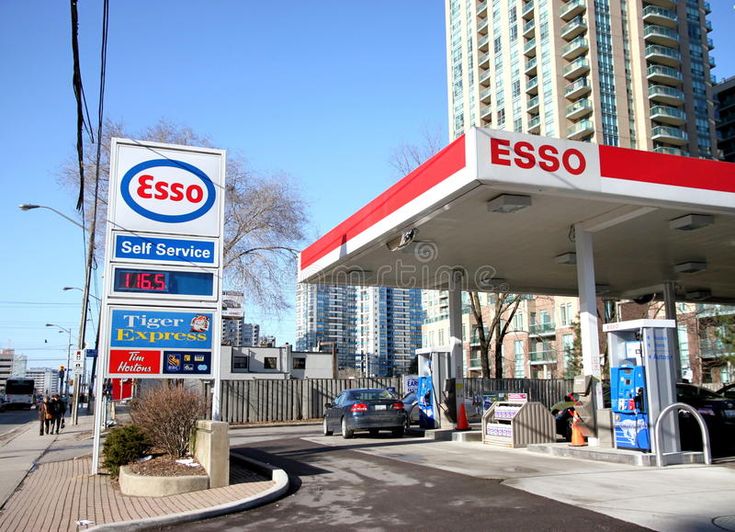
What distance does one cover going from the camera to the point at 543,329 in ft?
263

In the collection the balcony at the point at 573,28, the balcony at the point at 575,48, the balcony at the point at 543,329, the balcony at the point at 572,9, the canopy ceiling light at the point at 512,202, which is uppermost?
the balcony at the point at 572,9

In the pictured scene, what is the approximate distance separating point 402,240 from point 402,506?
815cm

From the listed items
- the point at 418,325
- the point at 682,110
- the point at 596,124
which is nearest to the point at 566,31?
the point at 596,124

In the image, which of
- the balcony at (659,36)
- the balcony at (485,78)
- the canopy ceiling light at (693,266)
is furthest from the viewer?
the balcony at (485,78)

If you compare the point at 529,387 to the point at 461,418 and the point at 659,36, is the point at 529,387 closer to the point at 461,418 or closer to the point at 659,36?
the point at 461,418

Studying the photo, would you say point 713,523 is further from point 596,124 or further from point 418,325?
point 418,325

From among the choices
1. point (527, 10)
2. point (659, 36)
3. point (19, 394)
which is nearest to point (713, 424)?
point (19, 394)

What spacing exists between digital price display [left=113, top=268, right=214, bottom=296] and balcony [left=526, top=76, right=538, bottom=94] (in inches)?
3252

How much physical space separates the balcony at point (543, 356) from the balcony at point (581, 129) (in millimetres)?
25756

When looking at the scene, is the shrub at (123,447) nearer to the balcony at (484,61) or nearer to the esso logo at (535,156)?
the esso logo at (535,156)

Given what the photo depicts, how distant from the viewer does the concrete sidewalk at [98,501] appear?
8.33 metres

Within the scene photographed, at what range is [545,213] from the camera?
47.8ft

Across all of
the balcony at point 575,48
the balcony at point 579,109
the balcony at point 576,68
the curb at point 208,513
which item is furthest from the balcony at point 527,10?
the curb at point 208,513

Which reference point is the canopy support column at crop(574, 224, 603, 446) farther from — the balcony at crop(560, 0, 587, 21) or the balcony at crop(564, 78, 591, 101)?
the balcony at crop(560, 0, 587, 21)
